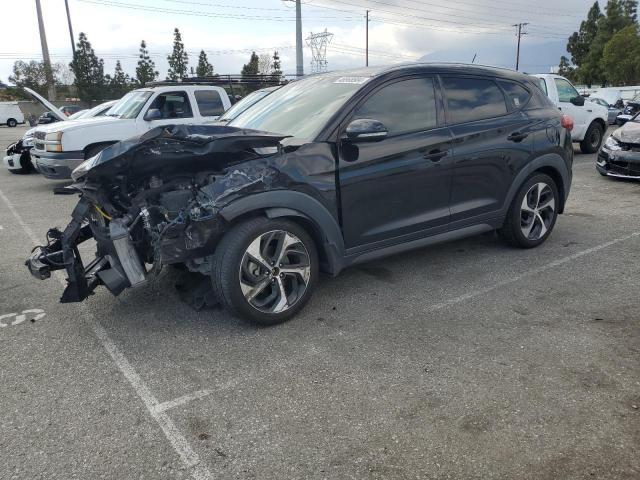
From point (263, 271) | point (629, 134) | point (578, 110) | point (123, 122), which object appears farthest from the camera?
point (578, 110)

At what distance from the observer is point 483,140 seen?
15.2 ft

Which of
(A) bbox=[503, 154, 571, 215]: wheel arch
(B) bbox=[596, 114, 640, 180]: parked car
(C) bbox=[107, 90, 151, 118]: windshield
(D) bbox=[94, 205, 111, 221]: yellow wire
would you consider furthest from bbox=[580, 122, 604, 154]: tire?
(D) bbox=[94, 205, 111, 221]: yellow wire

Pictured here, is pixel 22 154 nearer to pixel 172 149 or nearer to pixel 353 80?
pixel 172 149

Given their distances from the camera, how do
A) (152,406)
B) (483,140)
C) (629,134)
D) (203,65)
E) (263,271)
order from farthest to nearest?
(203,65) → (629,134) → (483,140) → (263,271) → (152,406)

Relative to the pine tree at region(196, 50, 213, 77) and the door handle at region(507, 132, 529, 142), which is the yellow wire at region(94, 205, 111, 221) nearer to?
the door handle at region(507, 132, 529, 142)

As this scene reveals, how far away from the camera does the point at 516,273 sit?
471 cm

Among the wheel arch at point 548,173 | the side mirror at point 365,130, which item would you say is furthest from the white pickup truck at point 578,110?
the side mirror at point 365,130

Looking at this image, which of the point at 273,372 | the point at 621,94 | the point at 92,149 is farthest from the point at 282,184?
the point at 621,94

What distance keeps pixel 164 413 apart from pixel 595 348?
270cm

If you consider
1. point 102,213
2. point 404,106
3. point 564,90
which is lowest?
point 102,213

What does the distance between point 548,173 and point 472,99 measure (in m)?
1.33

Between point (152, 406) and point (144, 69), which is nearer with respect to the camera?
point (152, 406)

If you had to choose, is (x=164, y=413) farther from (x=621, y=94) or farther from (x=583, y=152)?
(x=621, y=94)

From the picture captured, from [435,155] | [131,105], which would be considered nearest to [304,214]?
[435,155]
